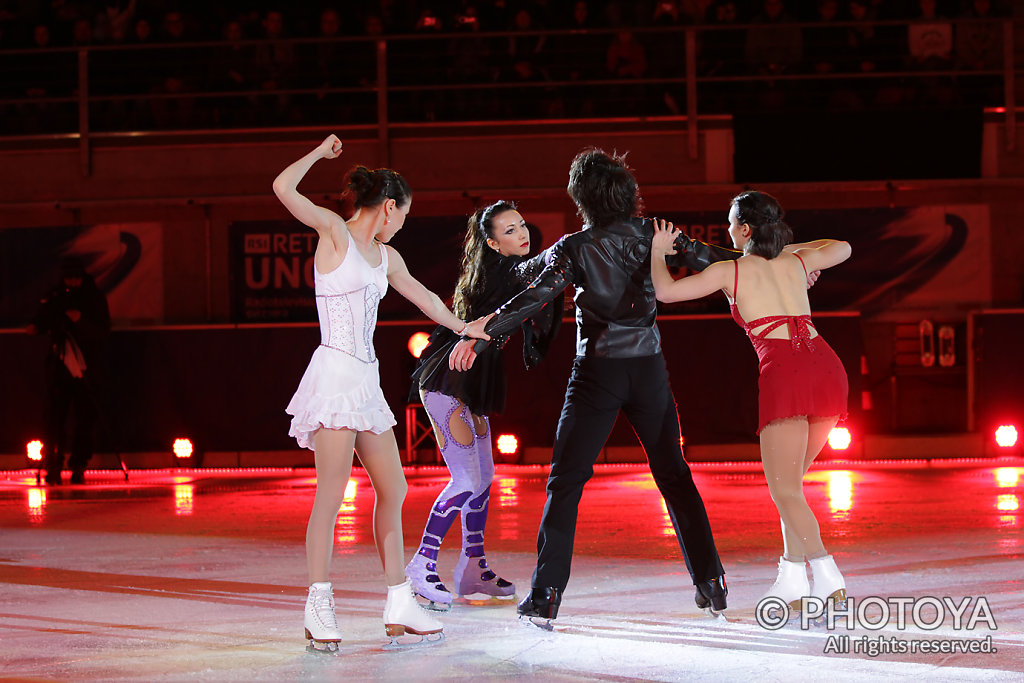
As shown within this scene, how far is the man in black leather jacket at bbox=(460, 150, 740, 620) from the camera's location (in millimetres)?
4293

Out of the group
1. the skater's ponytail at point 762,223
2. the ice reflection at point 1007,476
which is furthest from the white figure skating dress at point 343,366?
the ice reflection at point 1007,476

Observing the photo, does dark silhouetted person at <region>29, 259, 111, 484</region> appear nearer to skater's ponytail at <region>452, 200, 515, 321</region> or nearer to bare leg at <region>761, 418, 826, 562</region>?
skater's ponytail at <region>452, 200, 515, 321</region>

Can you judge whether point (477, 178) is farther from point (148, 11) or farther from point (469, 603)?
point (469, 603)

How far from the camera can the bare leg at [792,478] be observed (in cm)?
427

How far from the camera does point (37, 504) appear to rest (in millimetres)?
8492

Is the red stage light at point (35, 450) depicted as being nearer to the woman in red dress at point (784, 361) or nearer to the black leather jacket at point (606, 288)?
the black leather jacket at point (606, 288)

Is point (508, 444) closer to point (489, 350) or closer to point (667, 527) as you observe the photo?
point (667, 527)

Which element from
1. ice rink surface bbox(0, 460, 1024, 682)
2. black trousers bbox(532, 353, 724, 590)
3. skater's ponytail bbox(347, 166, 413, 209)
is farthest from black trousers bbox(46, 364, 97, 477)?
black trousers bbox(532, 353, 724, 590)

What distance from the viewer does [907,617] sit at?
14.1ft

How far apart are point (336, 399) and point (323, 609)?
0.71 metres

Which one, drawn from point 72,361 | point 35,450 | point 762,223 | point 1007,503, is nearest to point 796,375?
point 762,223

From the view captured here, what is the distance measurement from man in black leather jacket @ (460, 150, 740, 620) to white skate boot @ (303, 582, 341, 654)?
2.35 ft

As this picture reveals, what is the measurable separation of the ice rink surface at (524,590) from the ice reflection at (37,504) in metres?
0.03

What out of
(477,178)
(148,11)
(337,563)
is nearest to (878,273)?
(477,178)
